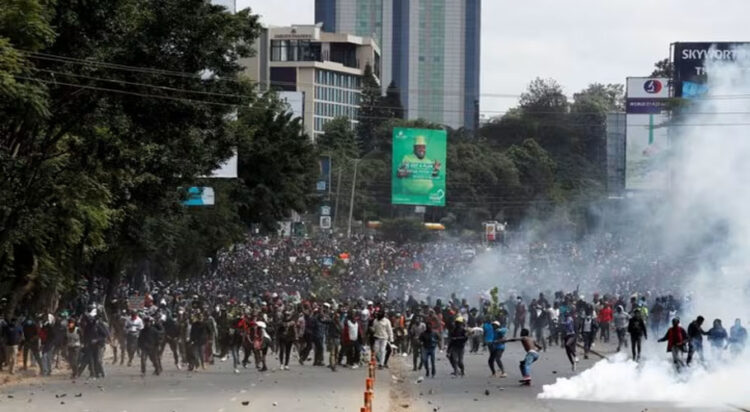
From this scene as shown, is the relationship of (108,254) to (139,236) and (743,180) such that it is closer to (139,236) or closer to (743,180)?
(139,236)

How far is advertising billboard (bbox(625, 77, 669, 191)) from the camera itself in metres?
67.1

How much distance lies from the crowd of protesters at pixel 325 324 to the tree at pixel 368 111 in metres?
77.3

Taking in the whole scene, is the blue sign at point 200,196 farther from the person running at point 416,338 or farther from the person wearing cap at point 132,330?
the person running at point 416,338

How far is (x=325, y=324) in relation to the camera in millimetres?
36938

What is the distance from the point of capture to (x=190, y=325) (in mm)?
33875

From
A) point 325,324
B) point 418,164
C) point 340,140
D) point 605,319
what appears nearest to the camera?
point 325,324

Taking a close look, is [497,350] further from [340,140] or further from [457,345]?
[340,140]

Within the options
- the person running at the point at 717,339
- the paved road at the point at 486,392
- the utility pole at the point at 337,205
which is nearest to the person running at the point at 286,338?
the paved road at the point at 486,392

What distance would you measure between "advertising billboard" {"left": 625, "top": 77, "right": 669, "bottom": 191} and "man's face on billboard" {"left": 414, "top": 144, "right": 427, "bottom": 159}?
1481cm

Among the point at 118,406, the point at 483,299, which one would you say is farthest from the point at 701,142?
the point at 118,406

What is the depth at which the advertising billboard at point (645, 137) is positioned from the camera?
67125 mm

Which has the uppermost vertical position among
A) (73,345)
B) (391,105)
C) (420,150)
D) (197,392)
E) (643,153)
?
(391,105)

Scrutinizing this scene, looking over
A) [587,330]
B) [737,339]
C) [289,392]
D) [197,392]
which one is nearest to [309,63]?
[587,330]

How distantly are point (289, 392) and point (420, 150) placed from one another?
97.7ft
